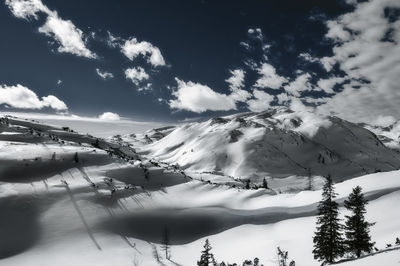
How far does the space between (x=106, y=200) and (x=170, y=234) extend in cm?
1725

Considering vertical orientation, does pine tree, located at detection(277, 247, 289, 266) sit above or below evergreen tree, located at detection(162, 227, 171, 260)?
above

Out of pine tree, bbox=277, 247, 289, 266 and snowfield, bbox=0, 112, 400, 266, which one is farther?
snowfield, bbox=0, 112, 400, 266

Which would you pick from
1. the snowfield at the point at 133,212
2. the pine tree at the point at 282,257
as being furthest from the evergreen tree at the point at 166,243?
the pine tree at the point at 282,257

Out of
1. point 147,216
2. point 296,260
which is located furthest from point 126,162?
point 296,260

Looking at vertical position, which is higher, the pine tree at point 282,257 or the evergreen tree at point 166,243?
the pine tree at point 282,257

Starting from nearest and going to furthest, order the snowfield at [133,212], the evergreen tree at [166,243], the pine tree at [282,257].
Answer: the pine tree at [282,257]
the snowfield at [133,212]
the evergreen tree at [166,243]

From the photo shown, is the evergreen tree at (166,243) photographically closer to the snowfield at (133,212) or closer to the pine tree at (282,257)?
the snowfield at (133,212)

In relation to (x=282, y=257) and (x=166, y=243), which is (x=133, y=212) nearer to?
(x=166, y=243)

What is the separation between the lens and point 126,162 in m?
94.4

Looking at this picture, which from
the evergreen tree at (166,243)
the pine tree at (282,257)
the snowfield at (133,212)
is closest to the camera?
the pine tree at (282,257)

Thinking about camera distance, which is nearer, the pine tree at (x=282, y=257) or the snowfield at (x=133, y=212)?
the pine tree at (x=282, y=257)

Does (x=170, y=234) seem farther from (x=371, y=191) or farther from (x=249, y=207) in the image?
(x=371, y=191)

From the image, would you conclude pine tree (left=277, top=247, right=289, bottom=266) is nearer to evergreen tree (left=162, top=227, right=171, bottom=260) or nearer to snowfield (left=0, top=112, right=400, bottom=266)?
snowfield (left=0, top=112, right=400, bottom=266)

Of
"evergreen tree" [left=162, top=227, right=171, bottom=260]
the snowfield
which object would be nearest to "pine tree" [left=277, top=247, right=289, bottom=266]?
the snowfield
